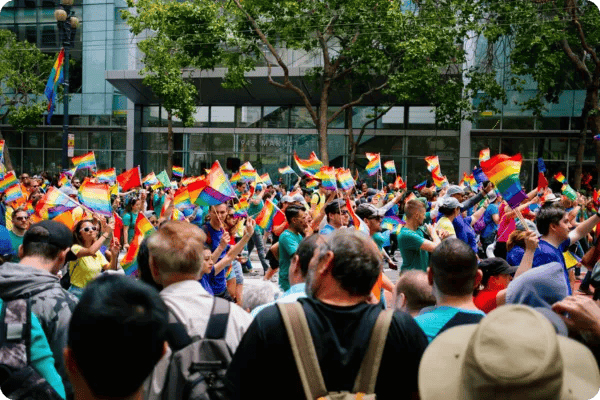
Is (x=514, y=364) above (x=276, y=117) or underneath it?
underneath

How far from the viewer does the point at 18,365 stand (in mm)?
3219

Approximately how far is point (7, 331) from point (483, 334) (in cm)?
235

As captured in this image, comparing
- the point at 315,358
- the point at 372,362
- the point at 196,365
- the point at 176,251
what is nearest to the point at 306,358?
the point at 315,358

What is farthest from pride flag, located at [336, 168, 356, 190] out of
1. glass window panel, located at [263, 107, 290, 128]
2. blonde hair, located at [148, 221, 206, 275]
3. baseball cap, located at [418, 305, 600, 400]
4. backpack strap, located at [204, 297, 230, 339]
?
glass window panel, located at [263, 107, 290, 128]

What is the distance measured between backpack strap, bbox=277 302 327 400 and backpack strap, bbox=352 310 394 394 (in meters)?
0.14

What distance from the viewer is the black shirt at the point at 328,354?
8.50 feet

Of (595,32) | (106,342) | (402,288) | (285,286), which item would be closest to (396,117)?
(595,32)

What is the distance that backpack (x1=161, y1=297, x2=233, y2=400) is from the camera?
284cm

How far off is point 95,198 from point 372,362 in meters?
6.26

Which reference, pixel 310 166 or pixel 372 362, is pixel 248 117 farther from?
pixel 372 362

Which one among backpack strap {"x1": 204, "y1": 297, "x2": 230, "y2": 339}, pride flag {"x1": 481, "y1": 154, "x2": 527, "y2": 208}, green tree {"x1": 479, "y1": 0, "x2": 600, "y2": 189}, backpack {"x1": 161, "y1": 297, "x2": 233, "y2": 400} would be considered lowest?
backpack {"x1": 161, "y1": 297, "x2": 233, "y2": 400}

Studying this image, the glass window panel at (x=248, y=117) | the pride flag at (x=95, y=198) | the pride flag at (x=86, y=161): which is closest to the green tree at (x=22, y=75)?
the glass window panel at (x=248, y=117)

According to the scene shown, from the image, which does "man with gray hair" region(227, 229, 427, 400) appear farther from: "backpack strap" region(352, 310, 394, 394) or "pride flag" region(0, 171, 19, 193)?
"pride flag" region(0, 171, 19, 193)

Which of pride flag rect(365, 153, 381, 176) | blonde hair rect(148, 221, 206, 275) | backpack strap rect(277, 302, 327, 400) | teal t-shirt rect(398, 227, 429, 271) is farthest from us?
pride flag rect(365, 153, 381, 176)
